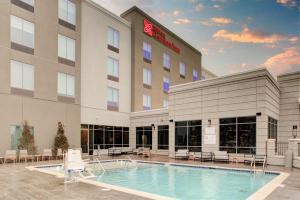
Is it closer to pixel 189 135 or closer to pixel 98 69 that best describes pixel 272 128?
pixel 189 135

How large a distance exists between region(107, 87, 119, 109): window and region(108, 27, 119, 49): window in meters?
4.43

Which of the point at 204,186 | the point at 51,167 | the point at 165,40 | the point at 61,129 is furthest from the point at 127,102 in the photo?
the point at 204,186

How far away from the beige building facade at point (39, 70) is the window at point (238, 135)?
1160 centimetres

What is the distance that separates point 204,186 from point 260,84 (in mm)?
8708

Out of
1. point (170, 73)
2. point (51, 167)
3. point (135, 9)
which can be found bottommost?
point (51, 167)

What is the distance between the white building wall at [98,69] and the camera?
2286cm

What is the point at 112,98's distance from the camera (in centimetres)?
2558

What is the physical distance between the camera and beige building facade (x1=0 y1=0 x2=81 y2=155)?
17344 mm

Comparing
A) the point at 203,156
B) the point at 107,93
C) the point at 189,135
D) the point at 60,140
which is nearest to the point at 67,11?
the point at 107,93

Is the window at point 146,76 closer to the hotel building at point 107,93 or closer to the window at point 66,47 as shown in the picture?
the hotel building at point 107,93

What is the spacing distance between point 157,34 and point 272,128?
19.0m

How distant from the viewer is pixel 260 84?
1648 centimetres

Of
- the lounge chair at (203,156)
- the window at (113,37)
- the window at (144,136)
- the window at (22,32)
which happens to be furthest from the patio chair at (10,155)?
the window at (113,37)

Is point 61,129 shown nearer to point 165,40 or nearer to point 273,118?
point 273,118
